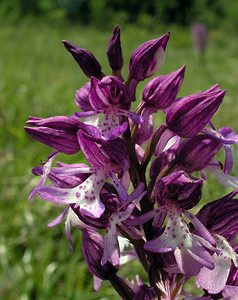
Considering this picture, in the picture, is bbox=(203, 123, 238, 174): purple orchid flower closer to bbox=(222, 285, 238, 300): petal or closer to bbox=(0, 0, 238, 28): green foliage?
bbox=(222, 285, 238, 300): petal

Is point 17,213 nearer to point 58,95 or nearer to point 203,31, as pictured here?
point 58,95

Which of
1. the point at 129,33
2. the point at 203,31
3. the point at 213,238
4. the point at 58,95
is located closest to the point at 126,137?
the point at 213,238

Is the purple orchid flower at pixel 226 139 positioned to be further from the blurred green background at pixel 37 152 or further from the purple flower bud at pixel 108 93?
the blurred green background at pixel 37 152

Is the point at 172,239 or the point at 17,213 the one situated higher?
the point at 172,239

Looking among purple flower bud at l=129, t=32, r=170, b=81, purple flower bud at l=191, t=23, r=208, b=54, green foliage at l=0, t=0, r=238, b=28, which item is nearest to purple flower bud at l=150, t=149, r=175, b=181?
purple flower bud at l=129, t=32, r=170, b=81

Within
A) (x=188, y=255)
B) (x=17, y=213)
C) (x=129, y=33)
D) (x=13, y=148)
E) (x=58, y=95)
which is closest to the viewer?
(x=188, y=255)
